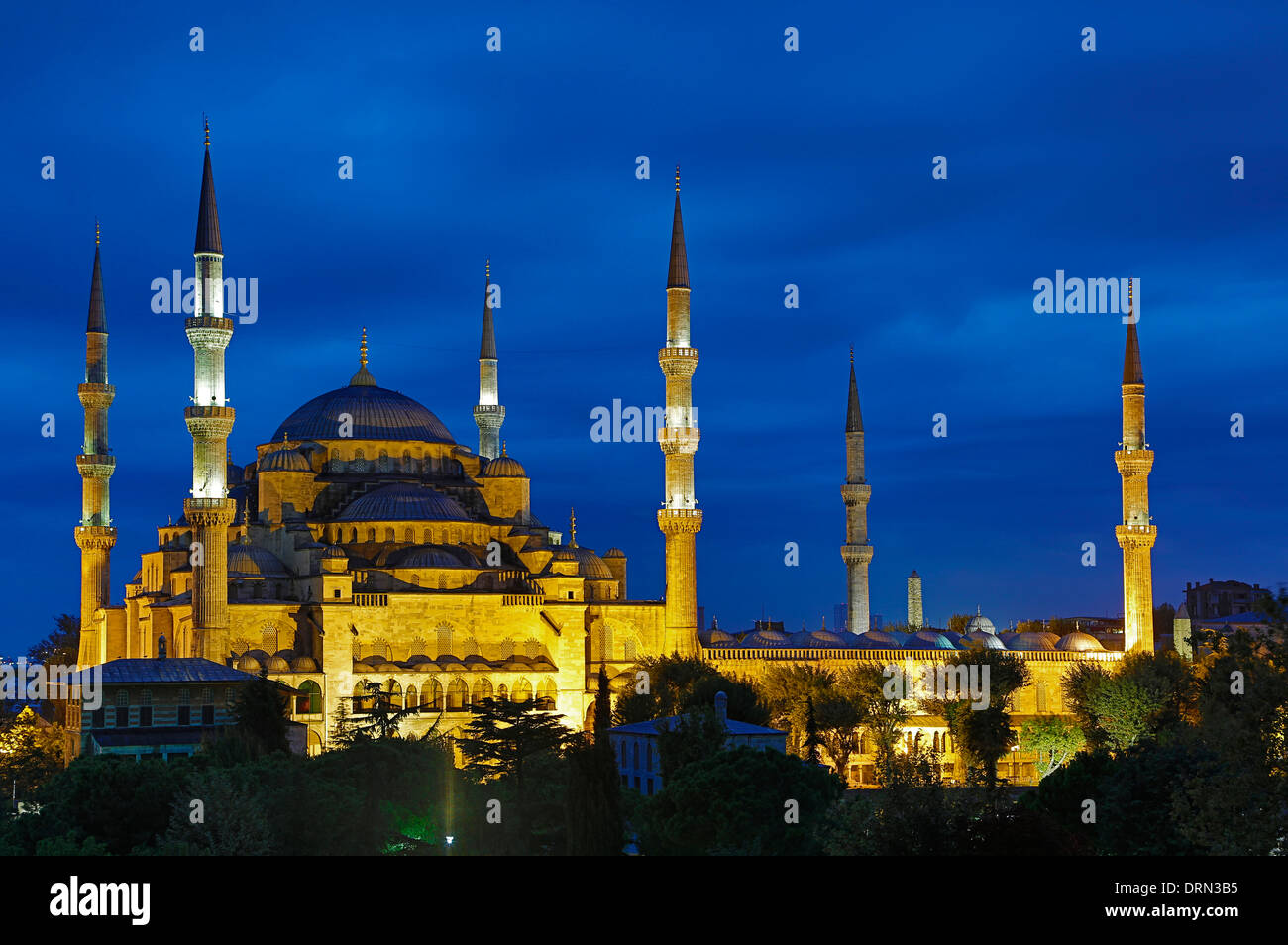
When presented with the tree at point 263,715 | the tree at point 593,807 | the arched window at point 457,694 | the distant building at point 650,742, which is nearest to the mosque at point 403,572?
the arched window at point 457,694

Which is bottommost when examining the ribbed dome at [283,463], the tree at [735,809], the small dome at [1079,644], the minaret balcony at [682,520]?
the tree at [735,809]

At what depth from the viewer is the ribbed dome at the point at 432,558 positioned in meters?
48.3

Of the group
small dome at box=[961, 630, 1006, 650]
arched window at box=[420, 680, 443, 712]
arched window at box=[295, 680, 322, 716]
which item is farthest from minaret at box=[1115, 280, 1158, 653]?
arched window at box=[295, 680, 322, 716]

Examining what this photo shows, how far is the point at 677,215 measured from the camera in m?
50.7

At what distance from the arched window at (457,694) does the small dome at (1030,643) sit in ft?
66.3

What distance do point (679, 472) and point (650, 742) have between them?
1371cm

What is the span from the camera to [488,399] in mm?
60875

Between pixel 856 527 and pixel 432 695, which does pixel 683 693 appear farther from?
pixel 856 527

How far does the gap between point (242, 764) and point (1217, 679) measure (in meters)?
16.9

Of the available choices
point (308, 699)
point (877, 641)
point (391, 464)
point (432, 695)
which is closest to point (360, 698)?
point (308, 699)

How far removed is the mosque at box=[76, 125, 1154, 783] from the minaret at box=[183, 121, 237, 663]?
5cm

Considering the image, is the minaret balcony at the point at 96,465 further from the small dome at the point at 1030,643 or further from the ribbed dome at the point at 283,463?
the small dome at the point at 1030,643
